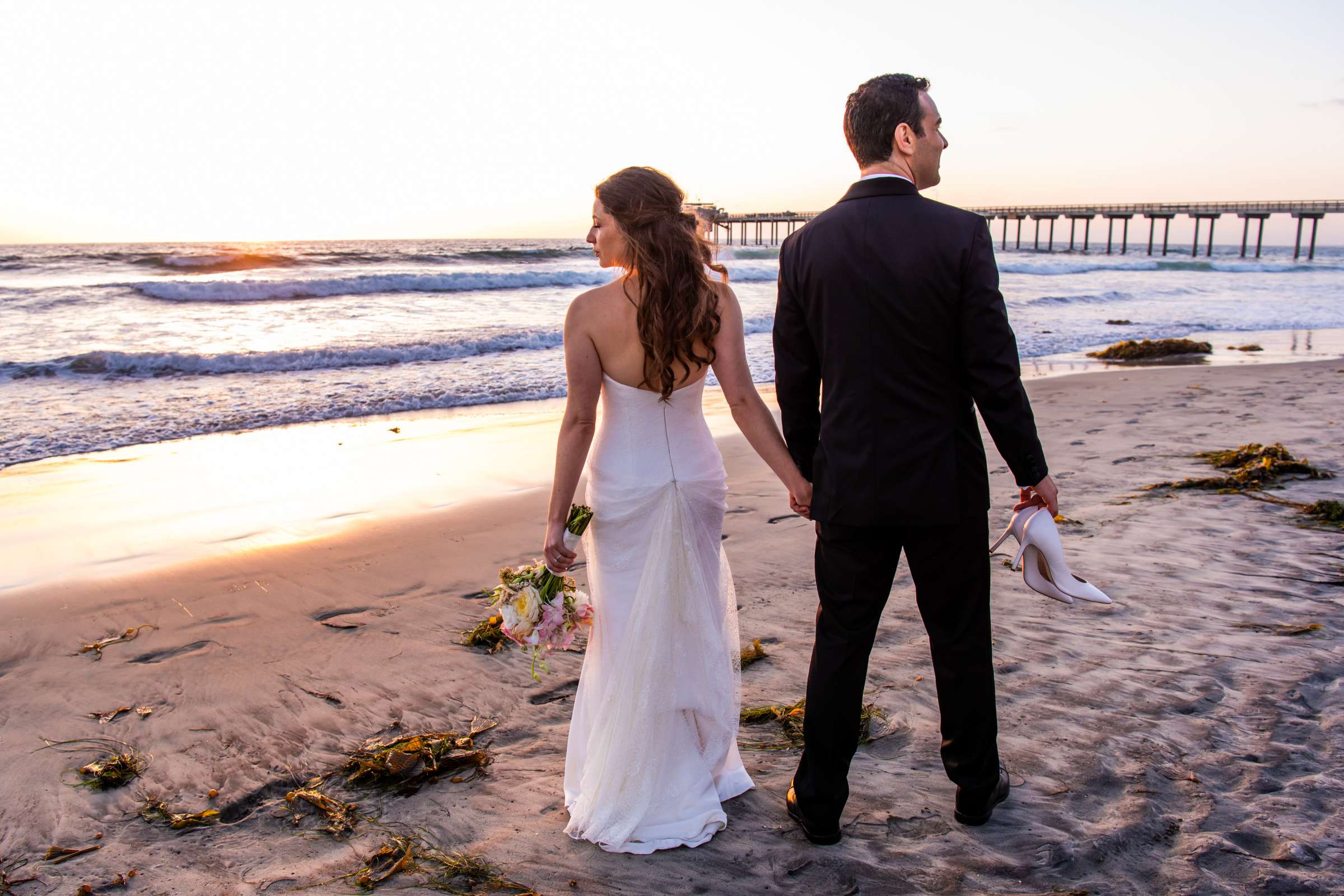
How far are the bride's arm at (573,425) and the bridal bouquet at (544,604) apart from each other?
4 centimetres

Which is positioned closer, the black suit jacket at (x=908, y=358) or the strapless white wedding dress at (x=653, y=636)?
the black suit jacket at (x=908, y=358)

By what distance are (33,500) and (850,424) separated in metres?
6.03

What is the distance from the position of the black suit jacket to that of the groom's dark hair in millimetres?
91

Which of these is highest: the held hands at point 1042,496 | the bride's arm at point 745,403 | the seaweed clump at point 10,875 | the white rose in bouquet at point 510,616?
the bride's arm at point 745,403

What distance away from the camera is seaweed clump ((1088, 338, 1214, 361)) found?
42.6ft

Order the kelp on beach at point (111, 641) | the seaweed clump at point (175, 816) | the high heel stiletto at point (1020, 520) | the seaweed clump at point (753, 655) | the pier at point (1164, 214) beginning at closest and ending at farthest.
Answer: the high heel stiletto at point (1020, 520) → the seaweed clump at point (175, 816) → the seaweed clump at point (753, 655) → the kelp on beach at point (111, 641) → the pier at point (1164, 214)

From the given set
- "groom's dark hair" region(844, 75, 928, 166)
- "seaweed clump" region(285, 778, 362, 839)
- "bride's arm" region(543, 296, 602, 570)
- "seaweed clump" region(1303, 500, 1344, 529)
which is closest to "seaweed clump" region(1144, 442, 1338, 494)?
"seaweed clump" region(1303, 500, 1344, 529)

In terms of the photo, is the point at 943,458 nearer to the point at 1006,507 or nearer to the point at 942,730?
Result: the point at 942,730

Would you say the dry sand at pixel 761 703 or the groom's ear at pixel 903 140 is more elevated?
the groom's ear at pixel 903 140

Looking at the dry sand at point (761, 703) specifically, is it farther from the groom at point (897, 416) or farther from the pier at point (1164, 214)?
the pier at point (1164, 214)

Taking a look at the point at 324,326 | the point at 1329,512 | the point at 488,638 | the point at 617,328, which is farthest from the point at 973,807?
the point at 324,326

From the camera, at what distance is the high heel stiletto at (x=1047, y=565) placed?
2436 mm

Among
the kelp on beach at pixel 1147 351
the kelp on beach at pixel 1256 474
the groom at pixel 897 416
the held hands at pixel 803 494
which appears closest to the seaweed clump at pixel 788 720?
the groom at pixel 897 416

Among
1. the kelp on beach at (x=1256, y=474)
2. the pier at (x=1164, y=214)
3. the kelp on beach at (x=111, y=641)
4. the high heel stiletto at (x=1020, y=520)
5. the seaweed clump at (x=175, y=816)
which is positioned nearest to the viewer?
the high heel stiletto at (x=1020, y=520)
